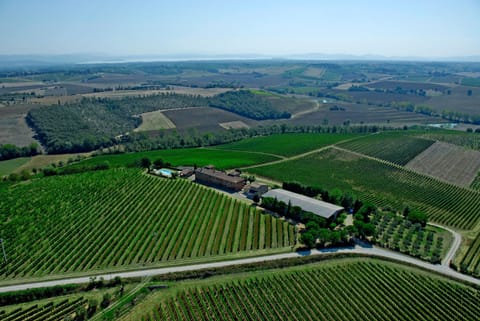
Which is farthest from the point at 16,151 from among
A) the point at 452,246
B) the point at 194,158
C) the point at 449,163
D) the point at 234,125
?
the point at 449,163

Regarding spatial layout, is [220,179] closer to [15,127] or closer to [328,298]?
[328,298]

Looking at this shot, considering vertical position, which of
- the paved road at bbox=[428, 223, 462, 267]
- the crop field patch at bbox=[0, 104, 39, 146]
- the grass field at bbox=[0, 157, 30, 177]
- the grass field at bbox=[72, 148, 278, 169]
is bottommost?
the paved road at bbox=[428, 223, 462, 267]

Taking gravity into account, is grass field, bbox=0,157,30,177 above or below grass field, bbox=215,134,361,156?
below

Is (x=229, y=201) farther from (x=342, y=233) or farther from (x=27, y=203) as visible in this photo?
(x=27, y=203)

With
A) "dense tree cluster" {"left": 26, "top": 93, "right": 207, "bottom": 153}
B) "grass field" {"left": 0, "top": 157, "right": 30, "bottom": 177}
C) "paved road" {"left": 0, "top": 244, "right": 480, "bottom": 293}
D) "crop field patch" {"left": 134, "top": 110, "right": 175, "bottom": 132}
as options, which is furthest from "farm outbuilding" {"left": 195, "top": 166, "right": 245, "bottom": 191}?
"crop field patch" {"left": 134, "top": 110, "right": 175, "bottom": 132}

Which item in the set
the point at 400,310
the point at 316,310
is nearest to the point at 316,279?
the point at 316,310

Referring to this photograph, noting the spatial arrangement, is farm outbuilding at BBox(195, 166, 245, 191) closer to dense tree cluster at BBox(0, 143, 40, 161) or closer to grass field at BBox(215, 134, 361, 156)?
grass field at BBox(215, 134, 361, 156)

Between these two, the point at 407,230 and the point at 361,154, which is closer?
the point at 407,230
